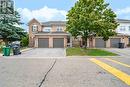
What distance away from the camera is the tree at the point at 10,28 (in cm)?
5038

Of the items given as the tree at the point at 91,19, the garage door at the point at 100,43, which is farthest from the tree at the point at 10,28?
the garage door at the point at 100,43

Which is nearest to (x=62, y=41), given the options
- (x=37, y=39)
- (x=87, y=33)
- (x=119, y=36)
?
(x=37, y=39)

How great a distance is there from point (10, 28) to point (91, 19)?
1361 cm

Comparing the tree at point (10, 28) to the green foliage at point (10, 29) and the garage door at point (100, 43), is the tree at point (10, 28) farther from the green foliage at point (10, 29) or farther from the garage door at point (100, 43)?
the garage door at point (100, 43)

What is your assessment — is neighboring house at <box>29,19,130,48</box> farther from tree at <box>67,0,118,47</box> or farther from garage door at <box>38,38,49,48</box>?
tree at <box>67,0,118,47</box>

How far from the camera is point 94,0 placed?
49.5 metres

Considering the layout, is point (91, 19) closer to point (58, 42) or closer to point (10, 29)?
point (10, 29)

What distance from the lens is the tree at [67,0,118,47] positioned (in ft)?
151

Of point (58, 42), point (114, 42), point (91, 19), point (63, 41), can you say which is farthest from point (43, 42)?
point (91, 19)

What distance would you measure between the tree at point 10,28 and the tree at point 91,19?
832 cm

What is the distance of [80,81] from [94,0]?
38941 mm

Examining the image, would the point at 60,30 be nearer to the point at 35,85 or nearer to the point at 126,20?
the point at 126,20

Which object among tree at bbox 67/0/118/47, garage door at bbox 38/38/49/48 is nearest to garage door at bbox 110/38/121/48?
garage door at bbox 38/38/49/48

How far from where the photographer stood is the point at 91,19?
46.0 meters
